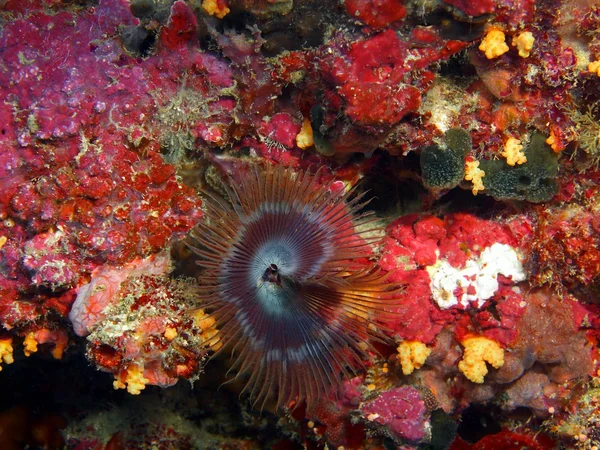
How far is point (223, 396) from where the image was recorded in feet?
22.2

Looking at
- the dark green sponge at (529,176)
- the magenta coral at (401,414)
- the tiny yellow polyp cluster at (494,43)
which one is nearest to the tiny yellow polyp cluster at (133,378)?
the magenta coral at (401,414)

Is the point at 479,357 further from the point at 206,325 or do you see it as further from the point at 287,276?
the point at 206,325

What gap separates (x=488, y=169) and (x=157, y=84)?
10.0 ft

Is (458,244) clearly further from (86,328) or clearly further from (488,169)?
(86,328)

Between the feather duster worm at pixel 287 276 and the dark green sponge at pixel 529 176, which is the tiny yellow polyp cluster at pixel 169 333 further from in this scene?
the dark green sponge at pixel 529 176

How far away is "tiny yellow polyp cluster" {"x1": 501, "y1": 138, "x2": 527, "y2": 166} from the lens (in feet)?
12.5

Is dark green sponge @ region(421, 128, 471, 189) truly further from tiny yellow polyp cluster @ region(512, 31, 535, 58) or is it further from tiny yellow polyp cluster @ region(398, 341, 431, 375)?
tiny yellow polyp cluster @ region(398, 341, 431, 375)

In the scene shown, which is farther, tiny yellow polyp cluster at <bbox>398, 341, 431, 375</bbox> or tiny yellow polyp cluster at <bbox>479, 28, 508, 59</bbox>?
tiny yellow polyp cluster at <bbox>398, 341, 431, 375</bbox>

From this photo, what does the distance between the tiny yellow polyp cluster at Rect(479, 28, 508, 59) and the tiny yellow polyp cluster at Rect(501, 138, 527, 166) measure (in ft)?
2.60

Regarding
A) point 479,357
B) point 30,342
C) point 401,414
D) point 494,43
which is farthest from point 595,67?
point 30,342

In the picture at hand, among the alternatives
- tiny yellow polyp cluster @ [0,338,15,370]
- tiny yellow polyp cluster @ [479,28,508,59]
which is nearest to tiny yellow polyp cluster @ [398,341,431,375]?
tiny yellow polyp cluster @ [479,28,508,59]

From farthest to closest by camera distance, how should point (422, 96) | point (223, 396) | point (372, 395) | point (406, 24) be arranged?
point (223, 396) < point (372, 395) < point (422, 96) < point (406, 24)

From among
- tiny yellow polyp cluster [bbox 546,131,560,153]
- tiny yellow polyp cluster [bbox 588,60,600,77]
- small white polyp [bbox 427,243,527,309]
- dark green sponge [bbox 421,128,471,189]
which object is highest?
tiny yellow polyp cluster [bbox 588,60,600,77]

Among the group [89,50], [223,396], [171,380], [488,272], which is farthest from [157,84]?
[223,396]
